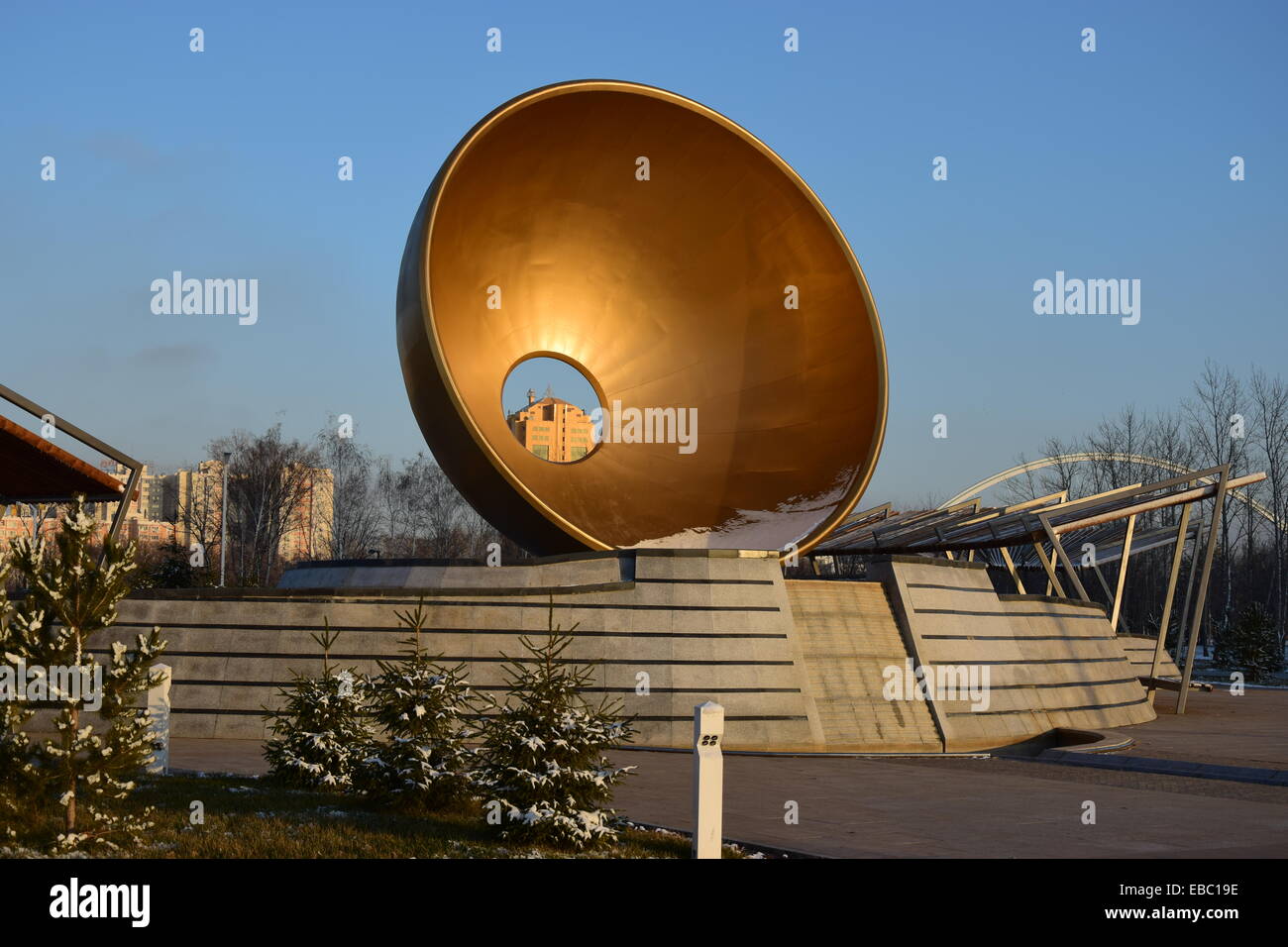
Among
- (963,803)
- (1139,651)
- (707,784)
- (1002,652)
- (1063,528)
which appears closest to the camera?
(707,784)

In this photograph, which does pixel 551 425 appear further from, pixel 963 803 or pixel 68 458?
pixel 963 803

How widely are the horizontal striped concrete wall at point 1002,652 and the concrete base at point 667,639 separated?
44 mm

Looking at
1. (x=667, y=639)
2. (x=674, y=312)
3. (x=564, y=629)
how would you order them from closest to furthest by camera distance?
(x=564, y=629) < (x=667, y=639) < (x=674, y=312)

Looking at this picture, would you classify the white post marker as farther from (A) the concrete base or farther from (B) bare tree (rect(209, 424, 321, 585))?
(B) bare tree (rect(209, 424, 321, 585))

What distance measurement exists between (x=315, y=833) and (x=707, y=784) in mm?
3136

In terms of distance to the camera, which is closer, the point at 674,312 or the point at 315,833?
the point at 315,833

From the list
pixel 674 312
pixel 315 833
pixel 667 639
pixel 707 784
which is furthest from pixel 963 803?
pixel 674 312

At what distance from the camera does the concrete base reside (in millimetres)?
18484

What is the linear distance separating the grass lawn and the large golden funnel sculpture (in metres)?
11.9

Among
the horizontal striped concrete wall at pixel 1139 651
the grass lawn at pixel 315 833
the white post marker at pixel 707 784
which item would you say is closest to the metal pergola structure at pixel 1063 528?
the horizontal striped concrete wall at pixel 1139 651

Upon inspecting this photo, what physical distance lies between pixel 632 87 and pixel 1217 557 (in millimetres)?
58903

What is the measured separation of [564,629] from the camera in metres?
18.9

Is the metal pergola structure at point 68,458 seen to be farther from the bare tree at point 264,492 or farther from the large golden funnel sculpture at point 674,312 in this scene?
the bare tree at point 264,492
